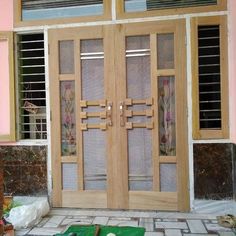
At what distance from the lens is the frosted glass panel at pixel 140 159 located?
3412 millimetres

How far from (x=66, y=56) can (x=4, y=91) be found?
33.5 inches

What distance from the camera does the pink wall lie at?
364cm

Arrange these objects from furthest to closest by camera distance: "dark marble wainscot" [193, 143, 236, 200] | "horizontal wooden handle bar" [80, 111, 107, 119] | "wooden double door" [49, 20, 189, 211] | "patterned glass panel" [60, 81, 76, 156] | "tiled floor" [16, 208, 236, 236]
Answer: "patterned glass panel" [60, 81, 76, 156]
"horizontal wooden handle bar" [80, 111, 107, 119]
"wooden double door" [49, 20, 189, 211]
"dark marble wainscot" [193, 143, 236, 200]
"tiled floor" [16, 208, 236, 236]

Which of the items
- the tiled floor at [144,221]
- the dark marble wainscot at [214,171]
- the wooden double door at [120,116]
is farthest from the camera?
the wooden double door at [120,116]

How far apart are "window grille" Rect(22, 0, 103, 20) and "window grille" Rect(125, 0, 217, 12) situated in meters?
0.34

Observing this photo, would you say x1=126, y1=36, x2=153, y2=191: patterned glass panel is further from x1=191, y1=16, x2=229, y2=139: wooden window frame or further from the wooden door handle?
x1=191, y1=16, x2=229, y2=139: wooden window frame

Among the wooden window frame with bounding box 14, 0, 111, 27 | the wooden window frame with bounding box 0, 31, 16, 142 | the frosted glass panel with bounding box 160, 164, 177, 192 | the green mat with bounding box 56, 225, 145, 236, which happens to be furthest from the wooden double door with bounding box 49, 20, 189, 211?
the green mat with bounding box 56, 225, 145, 236

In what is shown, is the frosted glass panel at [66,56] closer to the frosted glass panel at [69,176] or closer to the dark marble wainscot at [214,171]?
the frosted glass panel at [69,176]

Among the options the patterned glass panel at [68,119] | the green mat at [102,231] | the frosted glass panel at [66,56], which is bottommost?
the green mat at [102,231]

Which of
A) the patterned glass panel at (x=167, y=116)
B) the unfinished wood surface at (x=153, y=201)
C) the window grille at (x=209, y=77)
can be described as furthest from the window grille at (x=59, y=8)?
the unfinished wood surface at (x=153, y=201)

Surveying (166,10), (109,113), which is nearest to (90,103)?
(109,113)

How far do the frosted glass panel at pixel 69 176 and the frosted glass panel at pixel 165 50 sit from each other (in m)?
1.49

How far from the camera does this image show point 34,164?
3623mm

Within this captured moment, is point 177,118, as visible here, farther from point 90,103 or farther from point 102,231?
point 102,231
